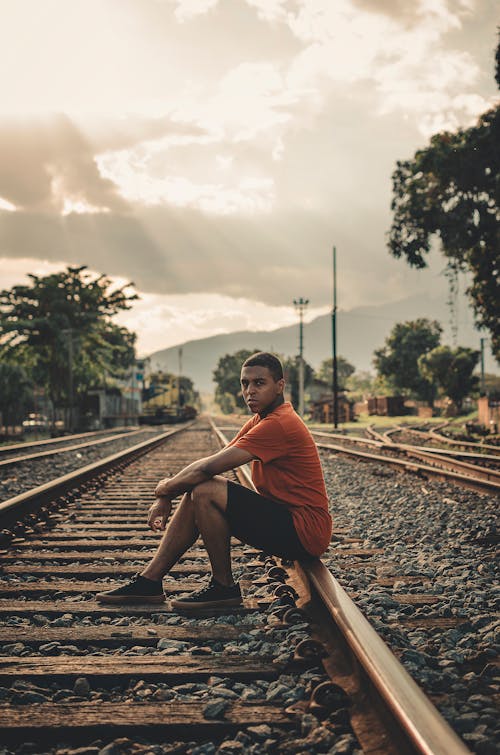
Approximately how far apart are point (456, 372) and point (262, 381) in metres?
51.0

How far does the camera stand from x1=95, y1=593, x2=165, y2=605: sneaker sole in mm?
3402

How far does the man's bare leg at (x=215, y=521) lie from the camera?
3.44 meters

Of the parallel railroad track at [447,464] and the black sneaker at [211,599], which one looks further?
the parallel railroad track at [447,464]

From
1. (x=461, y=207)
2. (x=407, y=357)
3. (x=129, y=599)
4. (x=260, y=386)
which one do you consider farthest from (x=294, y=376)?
(x=129, y=599)

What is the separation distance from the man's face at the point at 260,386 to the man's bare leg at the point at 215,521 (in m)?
0.45

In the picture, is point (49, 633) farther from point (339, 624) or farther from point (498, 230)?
point (498, 230)

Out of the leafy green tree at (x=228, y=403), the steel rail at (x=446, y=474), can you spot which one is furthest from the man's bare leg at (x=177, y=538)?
the leafy green tree at (x=228, y=403)

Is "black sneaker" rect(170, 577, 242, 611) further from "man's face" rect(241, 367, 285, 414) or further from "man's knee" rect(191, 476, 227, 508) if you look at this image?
"man's face" rect(241, 367, 285, 414)

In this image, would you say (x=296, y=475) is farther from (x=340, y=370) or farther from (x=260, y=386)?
(x=340, y=370)

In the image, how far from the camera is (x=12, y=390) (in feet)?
103

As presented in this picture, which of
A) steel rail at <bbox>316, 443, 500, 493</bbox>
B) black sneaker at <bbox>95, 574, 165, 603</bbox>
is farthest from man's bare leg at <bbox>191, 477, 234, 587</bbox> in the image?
steel rail at <bbox>316, 443, 500, 493</bbox>

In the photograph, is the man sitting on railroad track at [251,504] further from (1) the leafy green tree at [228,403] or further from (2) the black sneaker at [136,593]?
(1) the leafy green tree at [228,403]

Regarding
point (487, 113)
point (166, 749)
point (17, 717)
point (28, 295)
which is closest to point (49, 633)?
point (17, 717)

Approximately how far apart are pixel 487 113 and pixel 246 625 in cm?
2301
